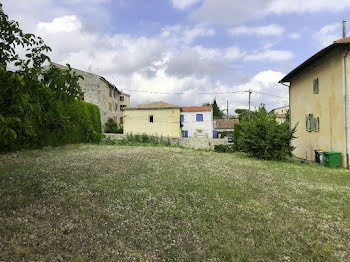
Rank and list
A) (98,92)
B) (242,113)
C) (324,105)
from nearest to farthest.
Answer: (324,105), (242,113), (98,92)

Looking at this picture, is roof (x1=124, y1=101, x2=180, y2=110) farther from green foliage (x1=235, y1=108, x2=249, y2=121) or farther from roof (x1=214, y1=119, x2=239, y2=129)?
roof (x1=214, y1=119, x2=239, y2=129)

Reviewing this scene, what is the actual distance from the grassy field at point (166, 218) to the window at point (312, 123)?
916cm

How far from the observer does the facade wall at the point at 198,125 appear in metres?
50.6

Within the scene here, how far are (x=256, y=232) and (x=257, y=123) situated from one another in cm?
1400

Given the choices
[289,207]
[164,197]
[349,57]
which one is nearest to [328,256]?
[289,207]

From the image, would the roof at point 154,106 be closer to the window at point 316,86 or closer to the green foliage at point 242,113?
the green foliage at point 242,113

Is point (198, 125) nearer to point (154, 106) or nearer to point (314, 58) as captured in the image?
point (154, 106)

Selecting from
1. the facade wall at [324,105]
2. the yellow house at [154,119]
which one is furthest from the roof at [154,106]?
the facade wall at [324,105]

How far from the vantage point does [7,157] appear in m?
13.1

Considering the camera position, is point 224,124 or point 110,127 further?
point 224,124

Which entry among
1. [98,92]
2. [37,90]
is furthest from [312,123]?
[98,92]

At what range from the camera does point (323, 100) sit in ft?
56.9

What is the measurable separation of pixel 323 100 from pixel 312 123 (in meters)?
2.32

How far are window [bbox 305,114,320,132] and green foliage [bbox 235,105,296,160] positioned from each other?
6.85 ft
